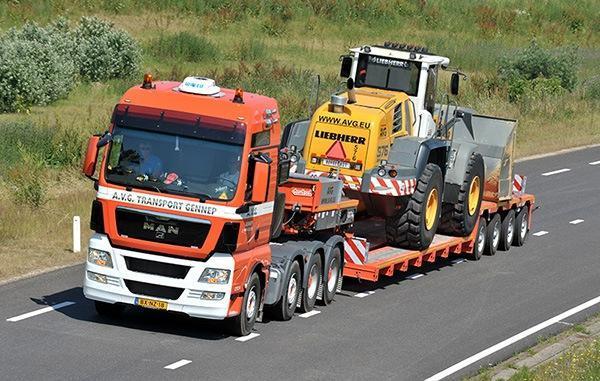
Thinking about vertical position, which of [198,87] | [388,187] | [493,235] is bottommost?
[493,235]

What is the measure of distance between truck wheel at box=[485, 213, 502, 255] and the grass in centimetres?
741

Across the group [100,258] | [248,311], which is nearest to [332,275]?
[248,311]

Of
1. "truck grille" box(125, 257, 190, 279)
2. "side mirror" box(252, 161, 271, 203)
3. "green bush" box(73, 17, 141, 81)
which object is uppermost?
"side mirror" box(252, 161, 271, 203)

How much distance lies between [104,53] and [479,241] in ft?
75.2

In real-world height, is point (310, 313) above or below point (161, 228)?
below

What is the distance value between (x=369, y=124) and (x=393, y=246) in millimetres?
2076

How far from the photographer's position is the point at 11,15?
177 ft

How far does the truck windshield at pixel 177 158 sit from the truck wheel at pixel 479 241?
880 cm

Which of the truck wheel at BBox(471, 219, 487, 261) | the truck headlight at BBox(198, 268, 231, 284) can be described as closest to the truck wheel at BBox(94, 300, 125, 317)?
the truck headlight at BBox(198, 268, 231, 284)

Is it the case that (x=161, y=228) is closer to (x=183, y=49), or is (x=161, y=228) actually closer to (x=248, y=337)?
(x=248, y=337)

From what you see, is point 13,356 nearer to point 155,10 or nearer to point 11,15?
point 11,15

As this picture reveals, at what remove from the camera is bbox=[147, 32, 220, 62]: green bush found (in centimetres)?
5116

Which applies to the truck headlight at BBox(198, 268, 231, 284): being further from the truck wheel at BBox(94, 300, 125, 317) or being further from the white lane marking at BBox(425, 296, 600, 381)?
the white lane marking at BBox(425, 296, 600, 381)

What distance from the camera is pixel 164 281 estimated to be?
55.1 ft
